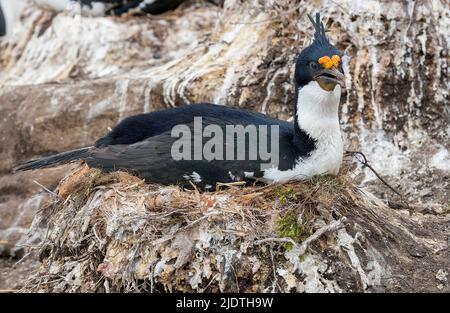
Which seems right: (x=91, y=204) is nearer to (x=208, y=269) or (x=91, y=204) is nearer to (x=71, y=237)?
(x=71, y=237)

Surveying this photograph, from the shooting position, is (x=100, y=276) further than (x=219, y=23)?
No

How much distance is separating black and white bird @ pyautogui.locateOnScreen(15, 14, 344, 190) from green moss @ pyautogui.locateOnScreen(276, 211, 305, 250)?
33 cm

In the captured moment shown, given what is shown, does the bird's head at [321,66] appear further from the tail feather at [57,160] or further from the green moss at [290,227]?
the tail feather at [57,160]

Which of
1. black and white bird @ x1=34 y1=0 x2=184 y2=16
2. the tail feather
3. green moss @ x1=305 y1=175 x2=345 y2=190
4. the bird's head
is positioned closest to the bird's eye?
the bird's head

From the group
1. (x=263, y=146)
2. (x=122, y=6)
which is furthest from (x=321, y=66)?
(x=122, y=6)

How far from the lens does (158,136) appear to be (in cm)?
576

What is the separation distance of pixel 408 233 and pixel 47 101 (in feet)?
13.5

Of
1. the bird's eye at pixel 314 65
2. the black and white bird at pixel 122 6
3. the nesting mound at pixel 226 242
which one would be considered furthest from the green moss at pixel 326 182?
the black and white bird at pixel 122 6

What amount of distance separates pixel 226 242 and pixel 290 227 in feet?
1.24

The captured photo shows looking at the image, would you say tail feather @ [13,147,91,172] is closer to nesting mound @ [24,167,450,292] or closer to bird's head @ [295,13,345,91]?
nesting mound @ [24,167,450,292]

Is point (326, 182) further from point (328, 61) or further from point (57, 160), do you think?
point (57, 160)

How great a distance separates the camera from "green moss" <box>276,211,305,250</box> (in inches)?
200

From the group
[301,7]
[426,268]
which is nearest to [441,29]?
[301,7]

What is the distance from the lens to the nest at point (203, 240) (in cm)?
496
